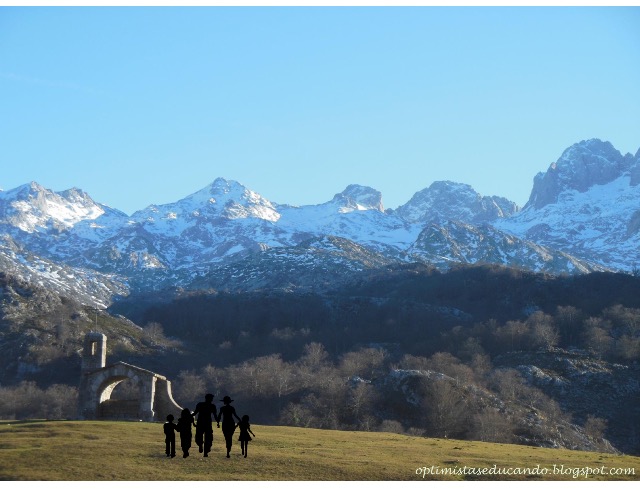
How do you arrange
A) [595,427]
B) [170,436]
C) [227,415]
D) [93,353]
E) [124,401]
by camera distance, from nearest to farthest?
[227,415], [170,436], [124,401], [93,353], [595,427]

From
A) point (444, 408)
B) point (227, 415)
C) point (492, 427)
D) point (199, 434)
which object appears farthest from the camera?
point (444, 408)

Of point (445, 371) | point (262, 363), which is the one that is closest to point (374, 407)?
point (445, 371)

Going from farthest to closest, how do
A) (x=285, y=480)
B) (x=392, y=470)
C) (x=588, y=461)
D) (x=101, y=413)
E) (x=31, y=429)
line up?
(x=101, y=413) → (x=31, y=429) → (x=588, y=461) → (x=392, y=470) → (x=285, y=480)

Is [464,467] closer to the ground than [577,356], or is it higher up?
closer to the ground

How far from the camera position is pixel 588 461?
63062 millimetres

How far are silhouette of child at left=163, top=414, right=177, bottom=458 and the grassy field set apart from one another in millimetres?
615

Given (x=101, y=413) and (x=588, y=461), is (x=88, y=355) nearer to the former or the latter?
(x=101, y=413)

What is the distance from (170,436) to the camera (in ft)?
166

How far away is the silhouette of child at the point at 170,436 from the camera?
159 feet

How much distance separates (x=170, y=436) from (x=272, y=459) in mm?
7302

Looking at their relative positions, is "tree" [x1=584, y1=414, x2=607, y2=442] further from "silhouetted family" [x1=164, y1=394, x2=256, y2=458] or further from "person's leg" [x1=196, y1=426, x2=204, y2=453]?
"person's leg" [x1=196, y1=426, x2=204, y2=453]

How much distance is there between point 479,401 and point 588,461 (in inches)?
2925

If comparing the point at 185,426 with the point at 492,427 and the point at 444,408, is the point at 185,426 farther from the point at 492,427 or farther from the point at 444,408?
the point at 444,408

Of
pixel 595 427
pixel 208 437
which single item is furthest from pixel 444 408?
pixel 208 437
